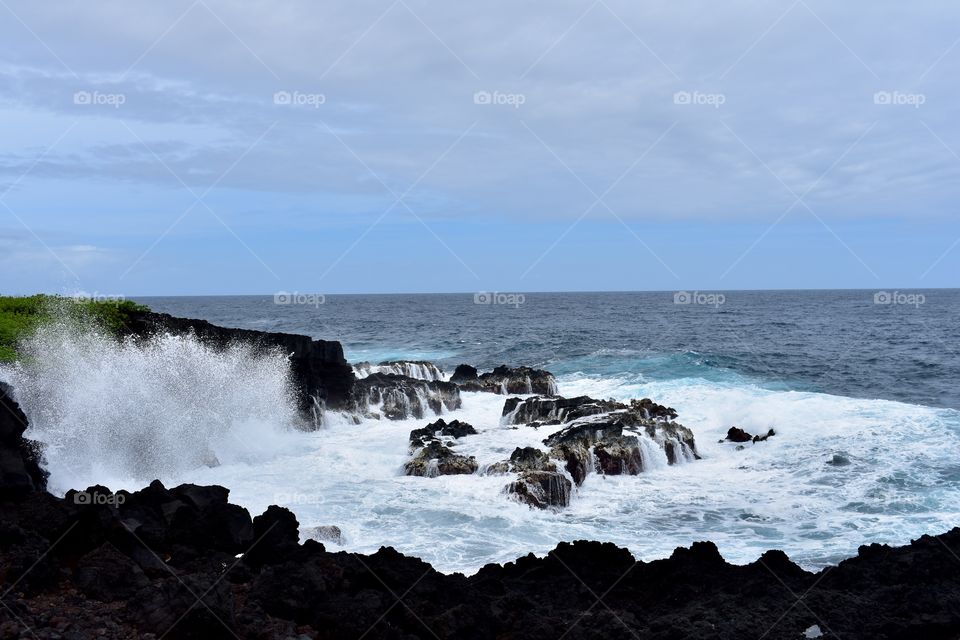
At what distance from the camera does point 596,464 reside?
23.4 metres

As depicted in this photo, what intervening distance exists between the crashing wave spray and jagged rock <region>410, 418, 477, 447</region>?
5.06 metres

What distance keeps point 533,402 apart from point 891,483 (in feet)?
44.5

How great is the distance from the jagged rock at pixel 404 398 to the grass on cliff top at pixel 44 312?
10022mm

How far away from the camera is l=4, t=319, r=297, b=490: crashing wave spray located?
2030 cm

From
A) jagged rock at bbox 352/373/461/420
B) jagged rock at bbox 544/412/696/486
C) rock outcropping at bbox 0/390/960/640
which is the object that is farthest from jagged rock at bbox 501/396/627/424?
rock outcropping at bbox 0/390/960/640

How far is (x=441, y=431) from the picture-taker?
28.5 metres

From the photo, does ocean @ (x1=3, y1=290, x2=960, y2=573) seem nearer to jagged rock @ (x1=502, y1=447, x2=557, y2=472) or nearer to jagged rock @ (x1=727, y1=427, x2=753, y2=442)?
jagged rock @ (x1=727, y1=427, x2=753, y2=442)

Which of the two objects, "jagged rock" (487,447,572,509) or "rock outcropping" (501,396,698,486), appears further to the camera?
"rock outcropping" (501,396,698,486)

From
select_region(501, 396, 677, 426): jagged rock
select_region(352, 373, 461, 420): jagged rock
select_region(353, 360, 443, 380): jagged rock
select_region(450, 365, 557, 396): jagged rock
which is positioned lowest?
select_region(501, 396, 677, 426): jagged rock

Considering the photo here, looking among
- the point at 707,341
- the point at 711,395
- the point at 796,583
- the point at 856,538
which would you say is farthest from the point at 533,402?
the point at 707,341

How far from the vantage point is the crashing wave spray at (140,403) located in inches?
799

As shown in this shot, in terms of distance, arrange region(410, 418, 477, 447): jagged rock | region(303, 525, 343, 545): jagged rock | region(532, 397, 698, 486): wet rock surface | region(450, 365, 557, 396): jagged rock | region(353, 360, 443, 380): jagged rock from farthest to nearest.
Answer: region(353, 360, 443, 380): jagged rock → region(450, 365, 557, 396): jagged rock → region(410, 418, 477, 447): jagged rock → region(532, 397, 698, 486): wet rock surface → region(303, 525, 343, 545): jagged rock

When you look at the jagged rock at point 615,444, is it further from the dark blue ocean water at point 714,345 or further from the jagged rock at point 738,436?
the dark blue ocean water at point 714,345

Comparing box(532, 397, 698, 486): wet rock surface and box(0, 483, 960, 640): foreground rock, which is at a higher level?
box(532, 397, 698, 486): wet rock surface
